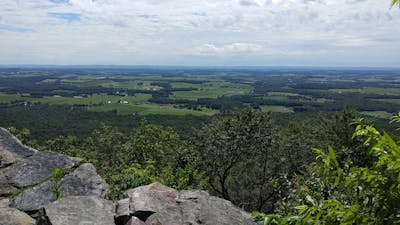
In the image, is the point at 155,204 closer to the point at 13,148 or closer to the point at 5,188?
the point at 5,188

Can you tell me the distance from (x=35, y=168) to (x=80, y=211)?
529 centimetres

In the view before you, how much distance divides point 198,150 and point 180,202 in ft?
40.8

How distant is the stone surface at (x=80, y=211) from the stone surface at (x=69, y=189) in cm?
213

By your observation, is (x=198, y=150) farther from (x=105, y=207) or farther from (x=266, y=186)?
(x=105, y=207)

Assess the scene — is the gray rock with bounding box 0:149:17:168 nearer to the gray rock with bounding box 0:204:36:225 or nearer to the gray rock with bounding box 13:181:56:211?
the gray rock with bounding box 13:181:56:211

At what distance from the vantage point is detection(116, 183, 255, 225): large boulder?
8.92 metres

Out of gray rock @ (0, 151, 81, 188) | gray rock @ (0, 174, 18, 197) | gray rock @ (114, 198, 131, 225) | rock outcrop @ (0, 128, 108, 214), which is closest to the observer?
gray rock @ (114, 198, 131, 225)

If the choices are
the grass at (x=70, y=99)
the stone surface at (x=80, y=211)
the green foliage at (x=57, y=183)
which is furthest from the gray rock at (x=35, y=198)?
the grass at (x=70, y=99)

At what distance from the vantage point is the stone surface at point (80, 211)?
26.5 ft

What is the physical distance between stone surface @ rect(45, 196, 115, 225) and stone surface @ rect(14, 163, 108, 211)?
7.00 ft

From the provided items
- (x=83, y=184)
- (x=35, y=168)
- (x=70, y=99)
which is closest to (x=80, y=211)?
(x=83, y=184)

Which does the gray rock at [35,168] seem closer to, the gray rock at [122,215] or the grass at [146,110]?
the gray rock at [122,215]

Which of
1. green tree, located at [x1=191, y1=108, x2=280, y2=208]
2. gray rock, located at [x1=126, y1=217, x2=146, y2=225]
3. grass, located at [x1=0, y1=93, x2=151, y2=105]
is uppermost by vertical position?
gray rock, located at [x1=126, y1=217, x2=146, y2=225]

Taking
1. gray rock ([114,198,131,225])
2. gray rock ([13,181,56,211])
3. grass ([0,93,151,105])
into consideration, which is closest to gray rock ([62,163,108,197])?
gray rock ([13,181,56,211])
